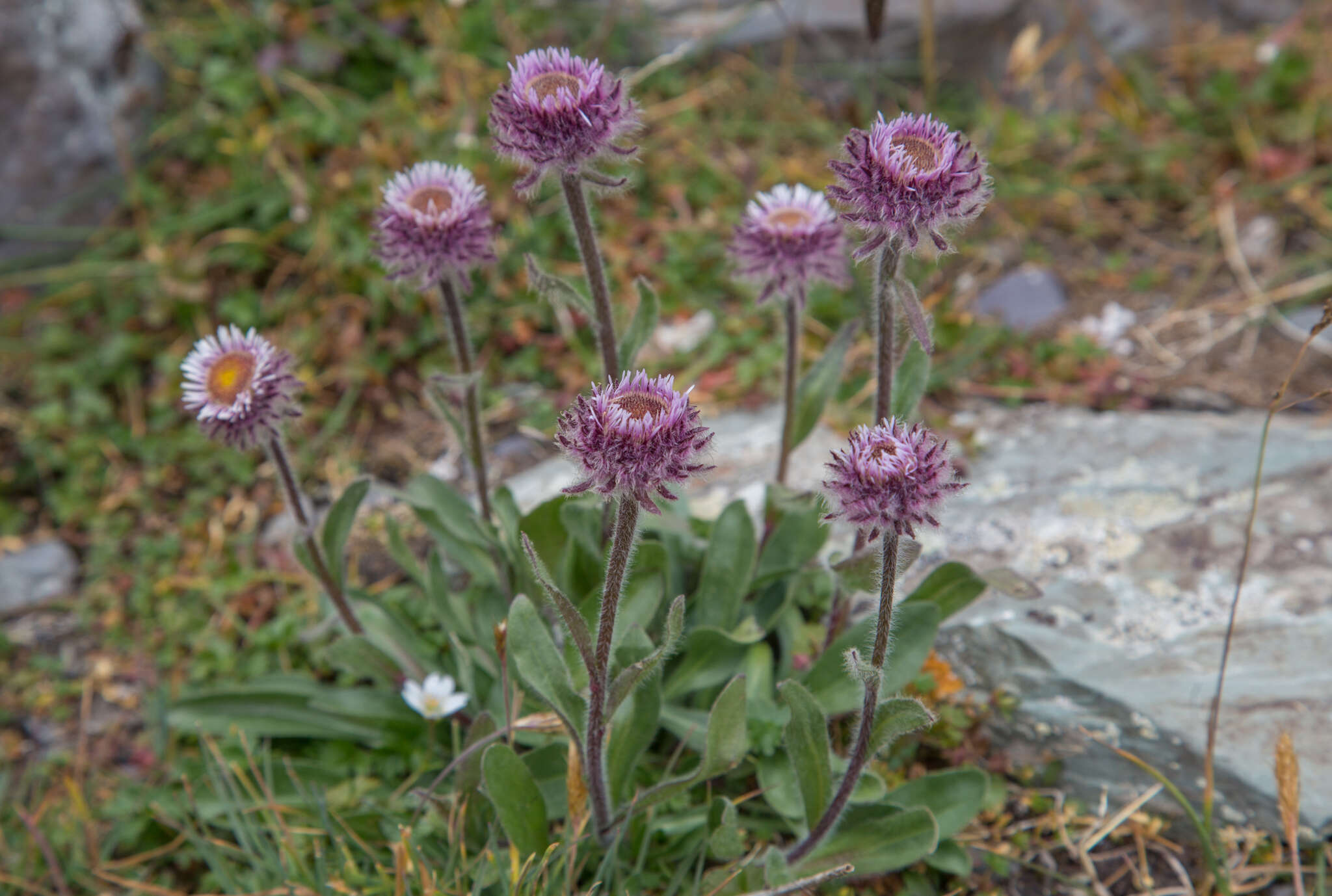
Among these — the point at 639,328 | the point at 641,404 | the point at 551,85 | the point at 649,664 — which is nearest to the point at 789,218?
the point at 639,328

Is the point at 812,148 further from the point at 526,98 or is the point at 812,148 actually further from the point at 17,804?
the point at 17,804

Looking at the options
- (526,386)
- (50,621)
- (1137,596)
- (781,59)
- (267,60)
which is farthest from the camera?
(781,59)

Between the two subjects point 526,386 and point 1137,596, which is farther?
point 526,386

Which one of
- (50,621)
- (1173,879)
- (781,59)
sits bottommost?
(1173,879)

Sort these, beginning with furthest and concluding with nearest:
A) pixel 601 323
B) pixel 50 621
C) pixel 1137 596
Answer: pixel 50 621 < pixel 1137 596 < pixel 601 323

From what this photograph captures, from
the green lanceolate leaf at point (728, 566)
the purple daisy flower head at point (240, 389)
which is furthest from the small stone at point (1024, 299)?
the purple daisy flower head at point (240, 389)

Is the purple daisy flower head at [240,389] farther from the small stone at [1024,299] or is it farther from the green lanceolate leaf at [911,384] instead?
the small stone at [1024,299]

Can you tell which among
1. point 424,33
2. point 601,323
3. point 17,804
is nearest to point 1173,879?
point 601,323
